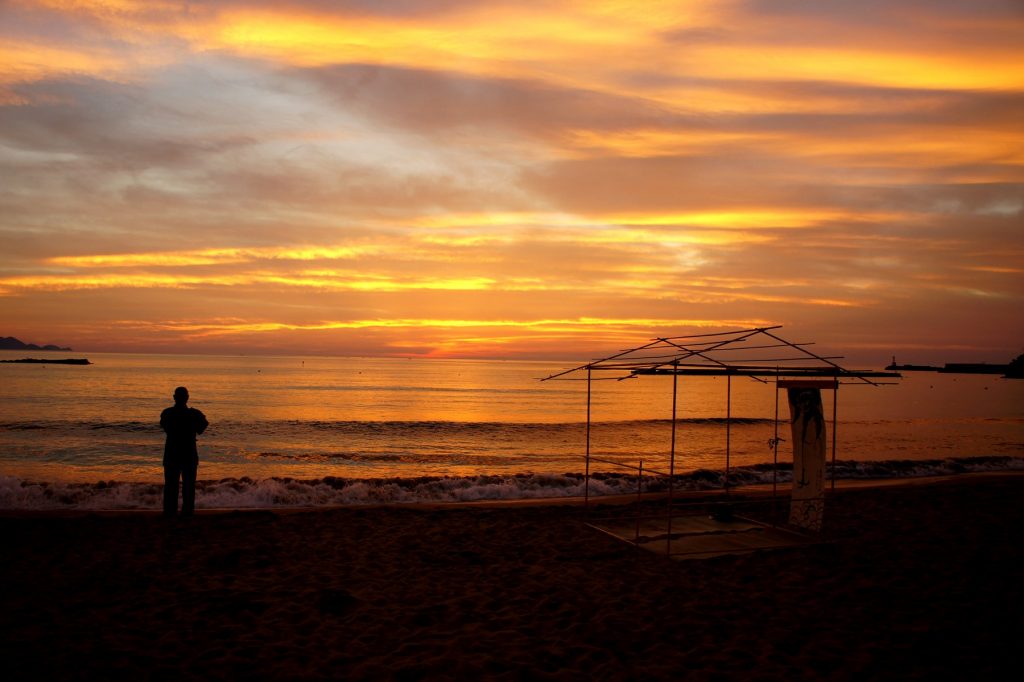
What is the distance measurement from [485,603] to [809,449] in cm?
549

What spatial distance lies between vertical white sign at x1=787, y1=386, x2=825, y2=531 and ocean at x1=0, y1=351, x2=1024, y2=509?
2184 millimetres

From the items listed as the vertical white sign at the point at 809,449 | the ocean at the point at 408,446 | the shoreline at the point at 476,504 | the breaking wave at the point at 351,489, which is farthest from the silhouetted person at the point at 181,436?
the vertical white sign at the point at 809,449

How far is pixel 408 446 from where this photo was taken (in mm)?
28156

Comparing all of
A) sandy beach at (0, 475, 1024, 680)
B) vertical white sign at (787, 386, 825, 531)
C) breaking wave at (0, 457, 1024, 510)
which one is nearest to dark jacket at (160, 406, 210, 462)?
sandy beach at (0, 475, 1024, 680)

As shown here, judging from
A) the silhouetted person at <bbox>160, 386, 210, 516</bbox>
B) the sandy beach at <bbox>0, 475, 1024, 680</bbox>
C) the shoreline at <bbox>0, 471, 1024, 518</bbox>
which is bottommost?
the shoreline at <bbox>0, 471, 1024, 518</bbox>

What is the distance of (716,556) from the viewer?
9172 millimetres

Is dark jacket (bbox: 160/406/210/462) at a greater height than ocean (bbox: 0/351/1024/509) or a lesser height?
greater

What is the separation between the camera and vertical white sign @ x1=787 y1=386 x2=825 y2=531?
31.5ft

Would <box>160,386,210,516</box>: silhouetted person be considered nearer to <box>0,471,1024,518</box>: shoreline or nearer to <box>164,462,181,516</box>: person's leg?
<box>164,462,181,516</box>: person's leg

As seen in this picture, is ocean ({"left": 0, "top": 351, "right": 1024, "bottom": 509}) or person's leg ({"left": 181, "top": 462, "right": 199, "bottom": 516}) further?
ocean ({"left": 0, "top": 351, "right": 1024, "bottom": 509})

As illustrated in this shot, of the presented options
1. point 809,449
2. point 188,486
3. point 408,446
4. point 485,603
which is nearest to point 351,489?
point 188,486

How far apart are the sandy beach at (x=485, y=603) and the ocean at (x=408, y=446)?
3.98 metres

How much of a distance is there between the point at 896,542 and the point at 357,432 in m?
26.5

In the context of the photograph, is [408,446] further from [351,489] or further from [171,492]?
[171,492]
